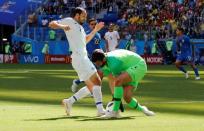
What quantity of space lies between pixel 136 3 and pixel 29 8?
9.35 metres

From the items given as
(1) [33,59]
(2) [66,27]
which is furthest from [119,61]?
(1) [33,59]

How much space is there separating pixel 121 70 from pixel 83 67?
3.37 ft

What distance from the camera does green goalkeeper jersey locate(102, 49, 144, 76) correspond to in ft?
43.4

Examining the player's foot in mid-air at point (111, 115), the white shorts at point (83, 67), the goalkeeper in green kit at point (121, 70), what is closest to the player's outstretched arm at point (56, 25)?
the white shorts at point (83, 67)

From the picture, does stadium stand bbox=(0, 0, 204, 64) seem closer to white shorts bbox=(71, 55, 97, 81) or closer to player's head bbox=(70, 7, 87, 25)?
white shorts bbox=(71, 55, 97, 81)

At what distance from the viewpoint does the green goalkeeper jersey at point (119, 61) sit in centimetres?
1322

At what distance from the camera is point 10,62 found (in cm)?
5453

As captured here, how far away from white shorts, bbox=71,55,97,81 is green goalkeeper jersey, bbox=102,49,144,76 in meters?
0.50

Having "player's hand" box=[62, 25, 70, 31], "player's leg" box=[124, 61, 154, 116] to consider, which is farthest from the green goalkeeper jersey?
"player's hand" box=[62, 25, 70, 31]

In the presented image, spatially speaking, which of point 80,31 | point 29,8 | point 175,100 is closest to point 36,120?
point 80,31

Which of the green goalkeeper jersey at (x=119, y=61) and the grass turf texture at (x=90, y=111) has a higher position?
the green goalkeeper jersey at (x=119, y=61)

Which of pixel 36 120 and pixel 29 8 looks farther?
pixel 29 8

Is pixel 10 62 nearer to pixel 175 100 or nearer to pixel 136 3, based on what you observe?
pixel 136 3

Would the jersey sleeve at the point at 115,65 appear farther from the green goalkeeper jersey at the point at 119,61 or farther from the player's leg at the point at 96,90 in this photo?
the player's leg at the point at 96,90
